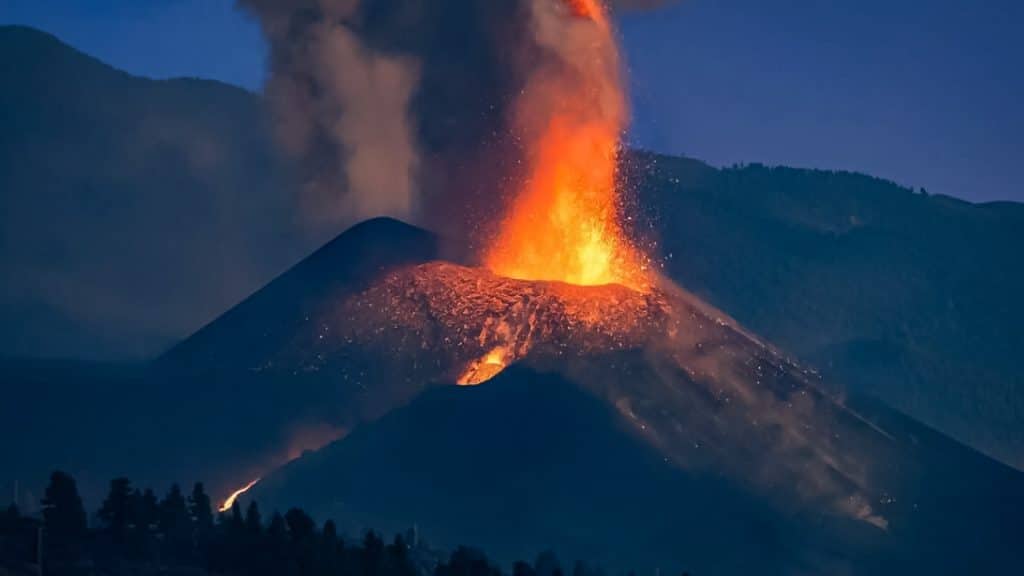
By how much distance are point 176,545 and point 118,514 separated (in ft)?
6.39

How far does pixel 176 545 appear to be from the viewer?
5881 cm

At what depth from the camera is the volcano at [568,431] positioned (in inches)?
3994

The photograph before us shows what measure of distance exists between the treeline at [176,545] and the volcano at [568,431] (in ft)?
126

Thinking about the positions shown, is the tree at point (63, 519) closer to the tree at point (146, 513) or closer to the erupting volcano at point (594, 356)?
the tree at point (146, 513)

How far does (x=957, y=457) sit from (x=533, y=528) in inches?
1107

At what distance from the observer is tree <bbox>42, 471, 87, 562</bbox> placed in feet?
184

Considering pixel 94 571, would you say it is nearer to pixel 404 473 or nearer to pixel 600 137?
pixel 404 473

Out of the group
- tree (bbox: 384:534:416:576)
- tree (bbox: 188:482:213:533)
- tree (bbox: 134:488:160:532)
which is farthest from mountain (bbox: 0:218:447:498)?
tree (bbox: 384:534:416:576)

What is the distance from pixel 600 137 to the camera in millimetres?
127562

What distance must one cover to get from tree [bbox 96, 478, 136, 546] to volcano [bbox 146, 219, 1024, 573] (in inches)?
1569

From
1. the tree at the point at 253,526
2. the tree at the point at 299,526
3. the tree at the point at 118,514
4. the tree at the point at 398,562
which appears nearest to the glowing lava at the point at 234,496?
the tree at the point at 253,526

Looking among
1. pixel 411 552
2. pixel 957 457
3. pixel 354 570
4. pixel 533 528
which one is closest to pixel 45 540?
pixel 354 570

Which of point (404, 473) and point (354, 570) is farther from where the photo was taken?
point (404, 473)

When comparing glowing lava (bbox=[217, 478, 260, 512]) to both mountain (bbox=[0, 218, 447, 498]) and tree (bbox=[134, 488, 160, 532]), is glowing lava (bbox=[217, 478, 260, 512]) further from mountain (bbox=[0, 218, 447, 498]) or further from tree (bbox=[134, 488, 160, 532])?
tree (bbox=[134, 488, 160, 532])
